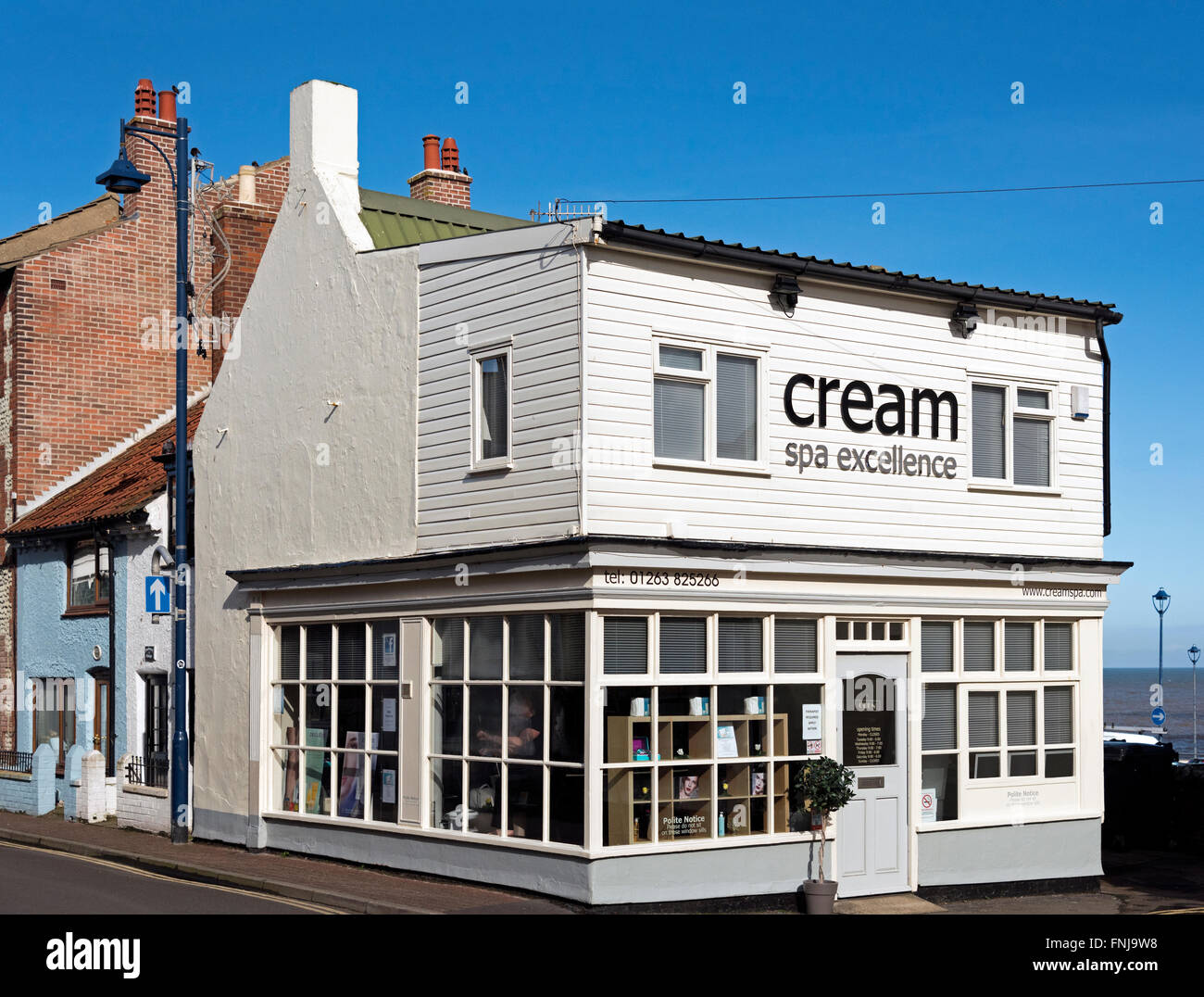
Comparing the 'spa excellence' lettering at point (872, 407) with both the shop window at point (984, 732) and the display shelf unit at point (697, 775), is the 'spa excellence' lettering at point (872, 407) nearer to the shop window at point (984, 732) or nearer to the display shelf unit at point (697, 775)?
the shop window at point (984, 732)

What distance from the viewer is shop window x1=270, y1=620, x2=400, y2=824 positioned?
1844 centimetres

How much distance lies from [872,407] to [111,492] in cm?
1536

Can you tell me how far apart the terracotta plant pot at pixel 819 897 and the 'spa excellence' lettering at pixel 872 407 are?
16.8 feet

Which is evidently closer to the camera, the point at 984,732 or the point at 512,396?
the point at 512,396

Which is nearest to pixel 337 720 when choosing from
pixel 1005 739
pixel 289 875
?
pixel 289 875

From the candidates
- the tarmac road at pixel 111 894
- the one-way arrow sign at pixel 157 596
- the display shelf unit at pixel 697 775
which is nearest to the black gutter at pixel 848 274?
the display shelf unit at pixel 697 775

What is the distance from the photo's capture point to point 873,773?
17.4 meters

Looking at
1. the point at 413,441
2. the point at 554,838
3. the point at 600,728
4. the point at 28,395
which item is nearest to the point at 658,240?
the point at 413,441

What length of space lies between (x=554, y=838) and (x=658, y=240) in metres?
6.43

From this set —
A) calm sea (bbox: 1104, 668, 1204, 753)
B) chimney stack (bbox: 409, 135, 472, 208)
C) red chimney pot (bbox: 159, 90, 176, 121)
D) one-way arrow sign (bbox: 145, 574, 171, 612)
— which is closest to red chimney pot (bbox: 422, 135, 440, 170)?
chimney stack (bbox: 409, 135, 472, 208)

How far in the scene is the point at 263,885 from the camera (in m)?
17.0

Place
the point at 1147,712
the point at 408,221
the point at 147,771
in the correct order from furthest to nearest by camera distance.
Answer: the point at 1147,712, the point at 147,771, the point at 408,221

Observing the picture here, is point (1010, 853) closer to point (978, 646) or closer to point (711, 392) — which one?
point (978, 646)

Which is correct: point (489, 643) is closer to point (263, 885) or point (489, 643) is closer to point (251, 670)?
point (263, 885)
